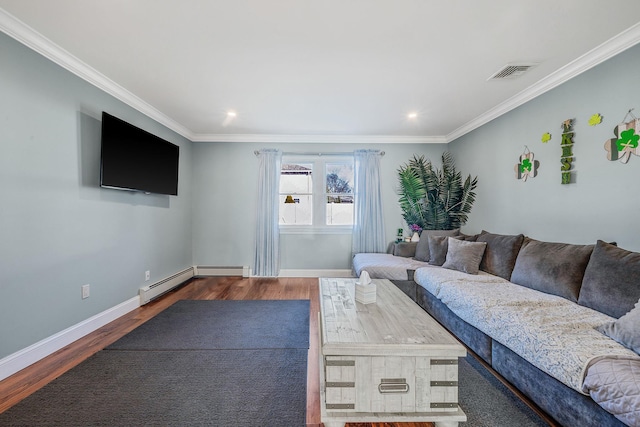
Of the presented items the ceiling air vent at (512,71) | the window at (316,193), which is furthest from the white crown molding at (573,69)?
the window at (316,193)

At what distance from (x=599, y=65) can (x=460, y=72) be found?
3.32 ft

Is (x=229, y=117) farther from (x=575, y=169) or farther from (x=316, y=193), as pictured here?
(x=575, y=169)

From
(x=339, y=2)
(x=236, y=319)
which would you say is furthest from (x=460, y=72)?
(x=236, y=319)

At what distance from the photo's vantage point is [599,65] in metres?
2.18

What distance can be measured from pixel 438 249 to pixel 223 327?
8.87 ft

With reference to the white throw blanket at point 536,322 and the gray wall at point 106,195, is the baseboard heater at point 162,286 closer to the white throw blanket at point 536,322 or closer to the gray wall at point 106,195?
the gray wall at point 106,195

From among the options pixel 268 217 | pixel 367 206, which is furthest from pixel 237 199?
pixel 367 206

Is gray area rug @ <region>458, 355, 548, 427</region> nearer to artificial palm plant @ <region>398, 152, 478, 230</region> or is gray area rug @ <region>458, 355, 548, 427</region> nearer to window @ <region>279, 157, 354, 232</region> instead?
artificial palm plant @ <region>398, 152, 478, 230</region>

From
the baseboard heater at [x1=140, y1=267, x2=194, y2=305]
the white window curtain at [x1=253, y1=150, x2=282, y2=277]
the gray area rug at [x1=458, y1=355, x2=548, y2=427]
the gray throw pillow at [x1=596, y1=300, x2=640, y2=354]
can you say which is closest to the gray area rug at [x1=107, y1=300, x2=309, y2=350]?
the baseboard heater at [x1=140, y1=267, x2=194, y2=305]

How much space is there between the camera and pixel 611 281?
177 centimetres

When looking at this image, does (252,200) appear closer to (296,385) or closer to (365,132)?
(365,132)

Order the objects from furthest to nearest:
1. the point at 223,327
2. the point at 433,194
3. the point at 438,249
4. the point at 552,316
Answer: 1. the point at 433,194
2. the point at 438,249
3. the point at 223,327
4. the point at 552,316

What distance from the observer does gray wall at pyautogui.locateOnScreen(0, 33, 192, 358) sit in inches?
75.0

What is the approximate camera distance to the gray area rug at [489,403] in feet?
4.86
